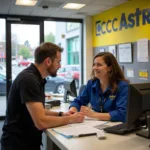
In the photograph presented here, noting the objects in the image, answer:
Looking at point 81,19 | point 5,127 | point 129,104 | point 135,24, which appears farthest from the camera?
point 81,19

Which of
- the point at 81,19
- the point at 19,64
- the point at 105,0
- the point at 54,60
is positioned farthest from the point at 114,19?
the point at 54,60

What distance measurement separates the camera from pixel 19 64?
616 centimetres

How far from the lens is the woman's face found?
2389 millimetres

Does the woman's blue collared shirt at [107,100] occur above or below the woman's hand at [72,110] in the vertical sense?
above

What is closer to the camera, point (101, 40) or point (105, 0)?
point (105, 0)

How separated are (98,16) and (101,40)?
1.99ft

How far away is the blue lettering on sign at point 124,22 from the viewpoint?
433cm

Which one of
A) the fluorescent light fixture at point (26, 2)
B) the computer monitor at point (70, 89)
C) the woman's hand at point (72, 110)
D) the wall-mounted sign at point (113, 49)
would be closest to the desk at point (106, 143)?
the woman's hand at point (72, 110)

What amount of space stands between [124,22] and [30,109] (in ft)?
12.2

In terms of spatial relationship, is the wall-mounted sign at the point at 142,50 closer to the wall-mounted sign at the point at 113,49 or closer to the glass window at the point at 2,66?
the wall-mounted sign at the point at 113,49

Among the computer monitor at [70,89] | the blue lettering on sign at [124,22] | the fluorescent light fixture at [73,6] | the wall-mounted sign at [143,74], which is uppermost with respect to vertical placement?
the fluorescent light fixture at [73,6]

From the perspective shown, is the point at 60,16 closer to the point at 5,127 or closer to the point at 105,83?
the point at 105,83

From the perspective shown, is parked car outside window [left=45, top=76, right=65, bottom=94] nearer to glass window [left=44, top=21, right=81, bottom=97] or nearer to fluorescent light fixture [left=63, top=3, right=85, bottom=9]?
glass window [left=44, top=21, right=81, bottom=97]

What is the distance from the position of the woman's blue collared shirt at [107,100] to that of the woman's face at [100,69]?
85 millimetres
